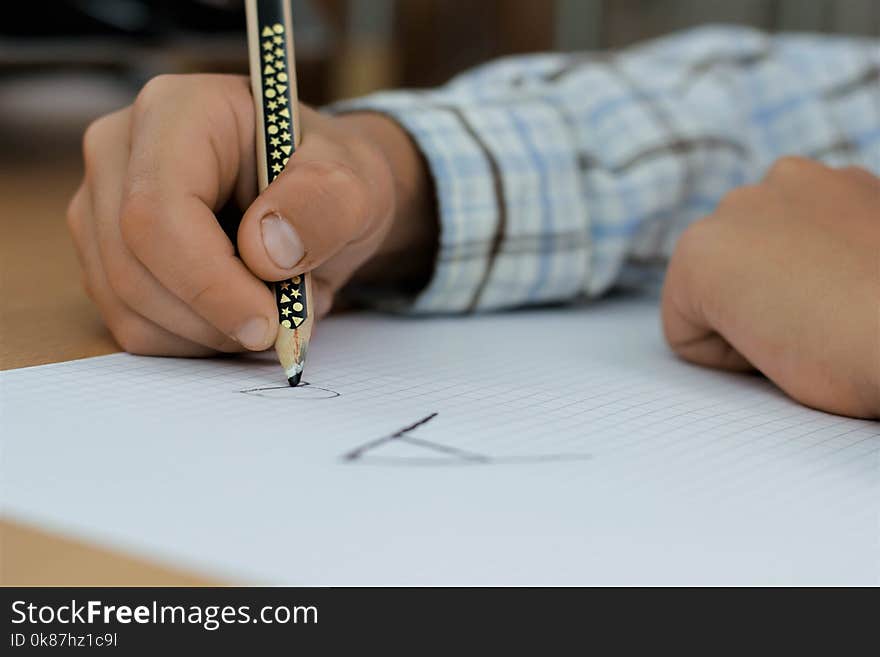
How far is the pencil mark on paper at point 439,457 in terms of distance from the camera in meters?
0.26

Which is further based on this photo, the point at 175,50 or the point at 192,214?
the point at 175,50

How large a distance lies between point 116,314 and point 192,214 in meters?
0.06

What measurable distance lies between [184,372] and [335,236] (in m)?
0.07

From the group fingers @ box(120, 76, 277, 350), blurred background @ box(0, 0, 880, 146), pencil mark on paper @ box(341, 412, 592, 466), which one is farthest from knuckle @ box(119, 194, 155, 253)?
blurred background @ box(0, 0, 880, 146)

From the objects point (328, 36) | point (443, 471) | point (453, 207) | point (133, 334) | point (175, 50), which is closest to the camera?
point (443, 471)

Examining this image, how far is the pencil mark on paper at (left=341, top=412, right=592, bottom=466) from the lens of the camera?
10.2 inches

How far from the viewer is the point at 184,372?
342 mm

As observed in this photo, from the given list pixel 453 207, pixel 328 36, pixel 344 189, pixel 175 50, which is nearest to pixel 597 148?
pixel 453 207

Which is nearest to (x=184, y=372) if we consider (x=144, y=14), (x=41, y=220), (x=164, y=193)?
(x=164, y=193)

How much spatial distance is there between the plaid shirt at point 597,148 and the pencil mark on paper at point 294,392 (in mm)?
142

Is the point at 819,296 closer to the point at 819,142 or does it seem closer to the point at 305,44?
the point at 819,142

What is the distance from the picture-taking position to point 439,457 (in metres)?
0.26

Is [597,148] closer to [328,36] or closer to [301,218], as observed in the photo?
[301,218]

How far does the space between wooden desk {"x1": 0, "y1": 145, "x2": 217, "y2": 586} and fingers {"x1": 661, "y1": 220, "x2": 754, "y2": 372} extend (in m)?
0.20
